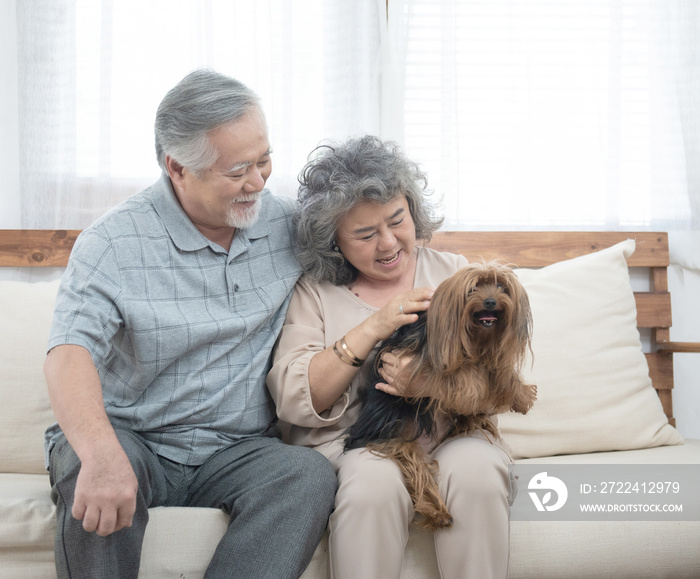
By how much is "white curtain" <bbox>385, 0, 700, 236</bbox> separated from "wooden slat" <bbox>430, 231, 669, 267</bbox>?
3.9 inches

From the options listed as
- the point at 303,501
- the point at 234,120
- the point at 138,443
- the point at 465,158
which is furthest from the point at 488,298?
the point at 465,158

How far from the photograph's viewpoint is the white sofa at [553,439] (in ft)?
5.19

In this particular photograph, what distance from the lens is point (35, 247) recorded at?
2.55 m

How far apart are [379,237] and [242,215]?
0.38 m

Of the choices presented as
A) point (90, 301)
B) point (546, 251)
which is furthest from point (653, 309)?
point (90, 301)

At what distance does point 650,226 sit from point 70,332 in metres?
2.26

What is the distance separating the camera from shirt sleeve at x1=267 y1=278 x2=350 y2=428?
5.69 feet

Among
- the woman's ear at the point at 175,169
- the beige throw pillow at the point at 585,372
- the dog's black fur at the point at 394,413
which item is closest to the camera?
the dog's black fur at the point at 394,413

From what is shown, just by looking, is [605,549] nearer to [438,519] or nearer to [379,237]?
[438,519]

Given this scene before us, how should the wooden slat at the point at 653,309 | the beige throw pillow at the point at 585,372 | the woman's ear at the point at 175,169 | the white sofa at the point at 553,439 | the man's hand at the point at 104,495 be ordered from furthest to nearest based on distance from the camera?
the wooden slat at the point at 653,309
the beige throw pillow at the point at 585,372
the woman's ear at the point at 175,169
the white sofa at the point at 553,439
the man's hand at the point at 104,495

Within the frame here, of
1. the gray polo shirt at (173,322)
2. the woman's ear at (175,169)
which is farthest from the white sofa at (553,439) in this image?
the woman's ear at (175,169)

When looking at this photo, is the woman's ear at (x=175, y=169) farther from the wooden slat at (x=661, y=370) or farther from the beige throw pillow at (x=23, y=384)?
the wooden slat at (x=661, y=370)

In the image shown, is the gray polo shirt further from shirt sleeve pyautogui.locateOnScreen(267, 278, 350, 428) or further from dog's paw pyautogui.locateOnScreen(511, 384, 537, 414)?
dog's paw pyautogui.locateOnScreen(511, 384, 537, 414)

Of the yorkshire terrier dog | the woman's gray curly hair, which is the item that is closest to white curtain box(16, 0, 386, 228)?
the woman's gray curly hair
